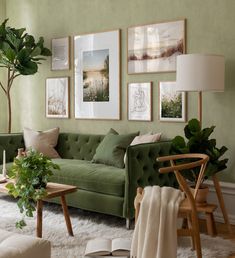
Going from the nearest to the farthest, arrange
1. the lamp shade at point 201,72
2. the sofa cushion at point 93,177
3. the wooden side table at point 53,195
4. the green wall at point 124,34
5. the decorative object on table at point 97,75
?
the wooden side table at point 53,195 < the lamp shade at point 201,72 < the sofa cushion at point 93,177 < the green wall at point 124,34 < the decorative object on table at point 97,75

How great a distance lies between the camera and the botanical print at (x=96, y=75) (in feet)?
18.2

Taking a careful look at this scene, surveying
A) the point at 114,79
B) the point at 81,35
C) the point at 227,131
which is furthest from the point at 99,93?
the point at 227,131

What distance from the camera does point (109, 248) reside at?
10.4ft

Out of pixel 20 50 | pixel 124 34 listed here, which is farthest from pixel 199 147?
pixel 20 50

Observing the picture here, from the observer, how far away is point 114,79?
17.9ft

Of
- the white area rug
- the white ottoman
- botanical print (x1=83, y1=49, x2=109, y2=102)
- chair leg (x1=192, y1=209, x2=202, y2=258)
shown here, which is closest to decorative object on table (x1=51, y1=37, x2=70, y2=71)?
botanical print (x1=83, y1=49, x2=109, y2=102)

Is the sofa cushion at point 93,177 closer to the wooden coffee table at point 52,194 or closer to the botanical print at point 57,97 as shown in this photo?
the wooden coffee table at point 52,194

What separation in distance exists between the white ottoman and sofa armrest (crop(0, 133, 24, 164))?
3086 millimetres

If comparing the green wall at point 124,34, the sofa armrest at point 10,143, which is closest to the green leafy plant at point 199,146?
the green wall at point 124,34

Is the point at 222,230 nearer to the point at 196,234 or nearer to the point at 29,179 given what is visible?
the point at 196,234

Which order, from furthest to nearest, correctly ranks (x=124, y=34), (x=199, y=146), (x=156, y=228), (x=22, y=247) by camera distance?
(x=124, y=34), (x=199, y=146), (x=156, y=228), (x=22, y=247)

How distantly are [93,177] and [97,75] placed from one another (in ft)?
5.59

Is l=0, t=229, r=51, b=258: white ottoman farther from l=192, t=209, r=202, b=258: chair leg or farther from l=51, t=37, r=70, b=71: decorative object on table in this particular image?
l=51, t=37, r=70, b=71: decorative object on table

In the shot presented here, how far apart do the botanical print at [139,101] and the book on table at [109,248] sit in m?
2.17
